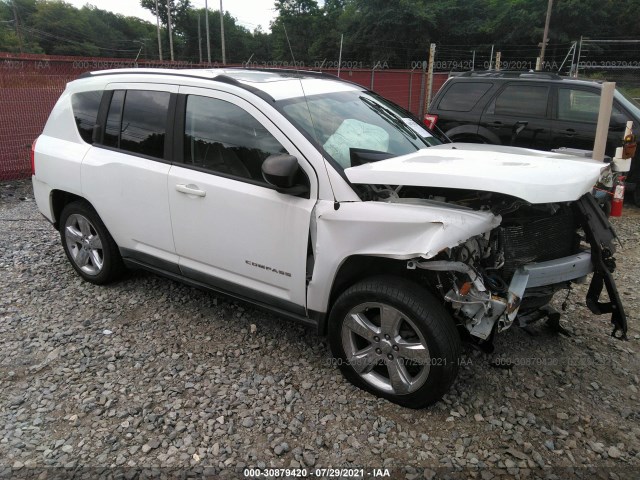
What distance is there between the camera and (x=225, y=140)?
3.17m

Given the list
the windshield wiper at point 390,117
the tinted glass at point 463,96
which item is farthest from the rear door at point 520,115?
the windshield wiper at point 390,117

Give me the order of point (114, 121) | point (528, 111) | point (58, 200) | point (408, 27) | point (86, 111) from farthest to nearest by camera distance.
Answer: point (408, 27), point (528, 111), point (58, 200), point (86, 111), point (114, 121)

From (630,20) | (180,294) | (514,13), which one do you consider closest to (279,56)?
(514,13)

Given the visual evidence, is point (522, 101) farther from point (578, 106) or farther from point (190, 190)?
point (190, 190)

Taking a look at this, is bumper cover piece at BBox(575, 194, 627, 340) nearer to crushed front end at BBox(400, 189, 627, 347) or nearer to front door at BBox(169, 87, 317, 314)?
crushed front end at BBox(400, 189, 627, 347)

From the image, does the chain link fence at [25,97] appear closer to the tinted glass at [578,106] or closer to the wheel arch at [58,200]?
the wheel arch at [58,200]

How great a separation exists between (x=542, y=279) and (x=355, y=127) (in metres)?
1.48

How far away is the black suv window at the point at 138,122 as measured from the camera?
3.48 metres

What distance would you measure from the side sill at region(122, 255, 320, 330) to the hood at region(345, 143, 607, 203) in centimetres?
94

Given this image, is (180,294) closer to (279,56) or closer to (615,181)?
(615,181)

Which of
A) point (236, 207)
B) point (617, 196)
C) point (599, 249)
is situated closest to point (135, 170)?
point (236, 207)

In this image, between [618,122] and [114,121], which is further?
[618,122]

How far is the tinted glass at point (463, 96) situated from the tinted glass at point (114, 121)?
516 centimetres

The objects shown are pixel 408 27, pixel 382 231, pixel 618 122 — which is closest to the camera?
pixel 382 231
